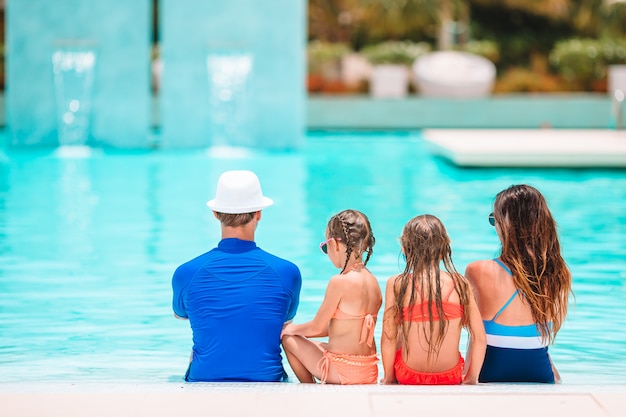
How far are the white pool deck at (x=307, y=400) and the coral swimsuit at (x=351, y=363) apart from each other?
0.17m

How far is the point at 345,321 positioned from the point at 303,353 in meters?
0.22

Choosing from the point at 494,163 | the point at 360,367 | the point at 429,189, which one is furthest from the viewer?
the point at 494,163

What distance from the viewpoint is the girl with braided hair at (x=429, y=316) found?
157 inches

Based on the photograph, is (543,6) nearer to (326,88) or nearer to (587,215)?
(326,88)

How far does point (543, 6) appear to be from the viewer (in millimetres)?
30266

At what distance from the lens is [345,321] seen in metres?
4.10

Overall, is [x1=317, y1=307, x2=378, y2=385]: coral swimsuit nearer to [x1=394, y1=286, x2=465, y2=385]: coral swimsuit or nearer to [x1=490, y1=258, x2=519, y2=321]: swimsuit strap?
[x1=394, y1=286, x2=465, y2=385]: coral swimsuit

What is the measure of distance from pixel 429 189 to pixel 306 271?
5083 mm

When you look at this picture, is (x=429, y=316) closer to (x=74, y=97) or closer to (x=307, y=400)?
(x=307, y=400)

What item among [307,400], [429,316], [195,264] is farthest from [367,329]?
[195,264]

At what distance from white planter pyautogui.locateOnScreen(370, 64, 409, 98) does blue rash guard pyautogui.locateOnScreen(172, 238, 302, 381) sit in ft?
64.6

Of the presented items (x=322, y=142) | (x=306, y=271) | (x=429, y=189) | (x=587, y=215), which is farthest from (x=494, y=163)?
(x=306, y=271)

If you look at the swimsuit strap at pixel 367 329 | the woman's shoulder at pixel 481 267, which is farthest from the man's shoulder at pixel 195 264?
the woman's shoulder at pixel 481 267

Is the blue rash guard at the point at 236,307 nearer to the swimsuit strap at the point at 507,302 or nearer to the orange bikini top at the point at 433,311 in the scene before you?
the orange bikini top at the point at 433,311
